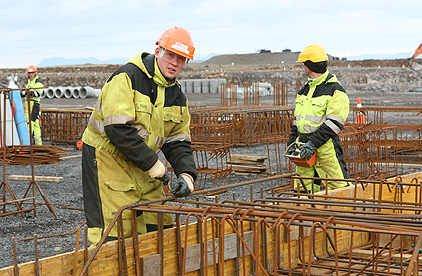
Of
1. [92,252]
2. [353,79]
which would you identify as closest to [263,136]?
[92,252]

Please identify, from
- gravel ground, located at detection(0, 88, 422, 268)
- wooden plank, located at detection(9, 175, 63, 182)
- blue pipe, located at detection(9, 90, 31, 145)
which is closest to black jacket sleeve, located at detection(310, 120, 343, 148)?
gravel ground, located at detection(0, 88, 422, 268)

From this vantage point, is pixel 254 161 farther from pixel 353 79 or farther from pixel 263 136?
pixel 353 79

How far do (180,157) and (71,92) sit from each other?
34134 mm

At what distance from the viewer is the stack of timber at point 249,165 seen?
460 inches

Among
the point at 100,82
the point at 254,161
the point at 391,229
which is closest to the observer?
the point at 391,229

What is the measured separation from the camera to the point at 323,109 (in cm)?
636

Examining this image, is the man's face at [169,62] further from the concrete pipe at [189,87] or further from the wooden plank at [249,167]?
the concrete pipe at [189,87]

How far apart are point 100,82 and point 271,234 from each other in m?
52.5

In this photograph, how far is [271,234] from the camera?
4.54m

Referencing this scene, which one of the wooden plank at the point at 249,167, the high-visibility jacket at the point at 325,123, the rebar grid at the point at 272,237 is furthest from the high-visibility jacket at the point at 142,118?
the wooden plank at the point at 249,167

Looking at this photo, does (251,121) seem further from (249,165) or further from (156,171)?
(156,171)

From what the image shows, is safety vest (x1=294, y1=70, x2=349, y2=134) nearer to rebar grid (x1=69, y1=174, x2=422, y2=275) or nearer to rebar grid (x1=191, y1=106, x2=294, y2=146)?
rebar grid (x1=69, y1=174, x2=422, y2=275)

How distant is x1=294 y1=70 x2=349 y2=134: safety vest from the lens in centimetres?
627

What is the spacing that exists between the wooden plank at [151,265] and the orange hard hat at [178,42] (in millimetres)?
1474
